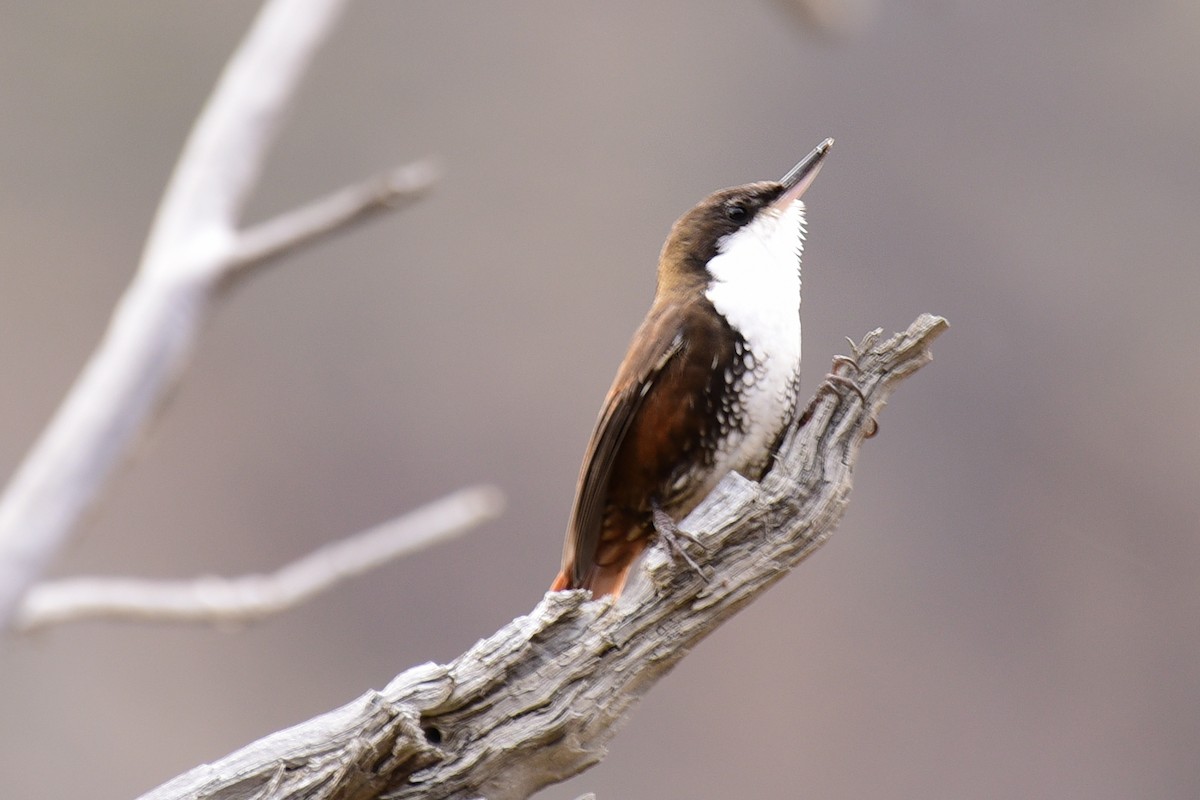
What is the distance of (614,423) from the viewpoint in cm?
189

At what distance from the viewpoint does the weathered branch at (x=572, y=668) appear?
61.6 inches

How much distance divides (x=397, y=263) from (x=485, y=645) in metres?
4.06

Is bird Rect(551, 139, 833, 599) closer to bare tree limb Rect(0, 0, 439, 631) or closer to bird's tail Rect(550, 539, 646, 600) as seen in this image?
bird's tail Rect(550, 539, 646, 600)

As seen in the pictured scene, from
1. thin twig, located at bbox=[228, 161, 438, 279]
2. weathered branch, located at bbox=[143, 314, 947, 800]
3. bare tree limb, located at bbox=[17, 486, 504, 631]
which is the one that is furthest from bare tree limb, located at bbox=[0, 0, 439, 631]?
weathered branch, located at bbox=[143, 314, 947, 800]

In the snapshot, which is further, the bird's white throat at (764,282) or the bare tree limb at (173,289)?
the bare tree limb at (173,289)

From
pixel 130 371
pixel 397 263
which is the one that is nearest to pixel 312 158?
pixel 397 263

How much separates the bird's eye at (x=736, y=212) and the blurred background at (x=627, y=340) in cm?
178

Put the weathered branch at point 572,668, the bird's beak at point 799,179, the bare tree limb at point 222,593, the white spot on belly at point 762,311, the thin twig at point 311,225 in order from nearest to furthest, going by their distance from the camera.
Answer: the weathered branch at point 572,668
the white spot on belly at point 762,311
the bird's beak at point 799,179
the thin twig at point 311,225
the bare tree limb at point 222,593

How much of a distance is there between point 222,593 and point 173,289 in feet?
1.93

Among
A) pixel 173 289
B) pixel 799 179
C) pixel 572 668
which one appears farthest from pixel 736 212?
pixel 173 289

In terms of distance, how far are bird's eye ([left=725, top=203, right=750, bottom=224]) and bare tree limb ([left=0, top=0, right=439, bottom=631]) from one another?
556 millimetres

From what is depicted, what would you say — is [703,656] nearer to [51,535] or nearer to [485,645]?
[51,535]

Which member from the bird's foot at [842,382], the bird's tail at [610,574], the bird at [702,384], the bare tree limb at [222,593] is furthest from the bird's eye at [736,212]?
the bare tree limb at [222,593]

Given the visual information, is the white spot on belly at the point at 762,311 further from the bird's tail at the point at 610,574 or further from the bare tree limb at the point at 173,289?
the bare tree limb at the point at 173,289
